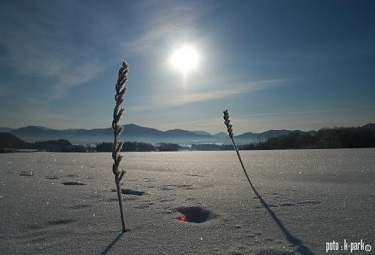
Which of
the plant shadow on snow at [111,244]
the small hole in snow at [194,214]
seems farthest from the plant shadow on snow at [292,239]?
the plant shadow on snow at [111,244]

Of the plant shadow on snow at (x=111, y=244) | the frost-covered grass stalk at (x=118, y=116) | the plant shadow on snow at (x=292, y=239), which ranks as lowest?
the plant shadow on snow at (x=111, y=244)

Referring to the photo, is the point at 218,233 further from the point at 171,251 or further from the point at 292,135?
the point at 292,135

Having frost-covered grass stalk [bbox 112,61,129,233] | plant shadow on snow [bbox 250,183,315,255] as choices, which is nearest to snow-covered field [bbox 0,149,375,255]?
plant shadow on snow [bbox 250,183,315,255]

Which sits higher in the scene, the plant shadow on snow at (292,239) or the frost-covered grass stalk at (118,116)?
the frost-covered grass stalk at (118,116)

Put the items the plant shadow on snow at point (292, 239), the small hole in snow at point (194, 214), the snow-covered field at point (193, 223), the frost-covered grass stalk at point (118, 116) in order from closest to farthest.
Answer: the plant shadow on snow at point (292, 239) → the snow-covered field at point (193, 223) → the frost-covered grass stalk at point (118, 116) → the small hole in snow at point (194, 214)

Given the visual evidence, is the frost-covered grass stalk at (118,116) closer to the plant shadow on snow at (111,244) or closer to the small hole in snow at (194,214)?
the plant shadow on snow at (111,244)

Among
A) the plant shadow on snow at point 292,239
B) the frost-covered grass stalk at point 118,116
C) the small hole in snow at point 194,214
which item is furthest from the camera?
the small hole in snow at point 194,214

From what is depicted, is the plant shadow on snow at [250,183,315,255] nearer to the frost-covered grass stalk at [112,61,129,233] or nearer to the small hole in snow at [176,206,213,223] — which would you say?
the small hole in snow at [176,206,213,223]

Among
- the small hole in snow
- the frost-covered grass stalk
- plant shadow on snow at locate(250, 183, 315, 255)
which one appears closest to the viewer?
plant shadow on snow at locate(250, 183, 315, 255)

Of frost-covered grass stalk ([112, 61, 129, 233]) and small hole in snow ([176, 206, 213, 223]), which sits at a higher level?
frost-covered grass stalk ([112, 61, 129, 233])

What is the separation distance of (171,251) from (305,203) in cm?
134

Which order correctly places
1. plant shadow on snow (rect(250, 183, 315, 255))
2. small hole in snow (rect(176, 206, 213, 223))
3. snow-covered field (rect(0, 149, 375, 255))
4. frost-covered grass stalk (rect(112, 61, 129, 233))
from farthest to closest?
1. small hole in snow (rect(176, 206, 213, 223))
2. frost-covered grass stalk (rect(112, 61, 129, 233))
3. snow-covered field (rect(0, 149, 375, 255))
4. plant shadow on snow (rect(250, 183, 315, 255))

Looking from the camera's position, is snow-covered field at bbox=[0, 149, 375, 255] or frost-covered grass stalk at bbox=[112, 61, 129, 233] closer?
snow-covered field at bbox=[0, 149, 375, 255]

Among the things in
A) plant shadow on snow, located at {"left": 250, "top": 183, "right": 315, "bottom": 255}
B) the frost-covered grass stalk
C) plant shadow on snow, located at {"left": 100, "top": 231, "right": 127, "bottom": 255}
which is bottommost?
plant shadow on snow, located at {"left": 100, "top": 231, "right": 127, "bottom": 255}
